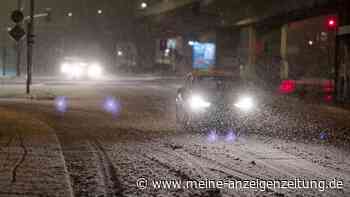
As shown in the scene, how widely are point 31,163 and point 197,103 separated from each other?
727 centimetres

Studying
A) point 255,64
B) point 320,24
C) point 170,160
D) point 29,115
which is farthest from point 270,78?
point 170,160

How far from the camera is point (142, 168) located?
9852 mm

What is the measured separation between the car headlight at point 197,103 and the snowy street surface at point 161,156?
2.74 ft

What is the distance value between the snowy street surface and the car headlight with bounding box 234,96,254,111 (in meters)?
0.35

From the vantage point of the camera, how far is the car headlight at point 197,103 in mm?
16420

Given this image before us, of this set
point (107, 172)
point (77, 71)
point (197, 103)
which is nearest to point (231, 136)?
point (197, 103)

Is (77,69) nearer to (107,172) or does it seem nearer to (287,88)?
(287,88)

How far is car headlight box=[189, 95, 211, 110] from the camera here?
16.4 m

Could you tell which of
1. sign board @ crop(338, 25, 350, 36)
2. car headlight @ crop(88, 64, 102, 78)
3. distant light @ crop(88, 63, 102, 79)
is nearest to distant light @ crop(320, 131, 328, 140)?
sign board @ crop(338, 25, 350, 36)

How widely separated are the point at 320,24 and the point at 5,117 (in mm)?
56938

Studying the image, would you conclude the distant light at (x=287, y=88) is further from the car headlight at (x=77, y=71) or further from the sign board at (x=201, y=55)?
the car headlight at (x=77, y=71)

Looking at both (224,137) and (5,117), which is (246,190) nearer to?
(224,137)

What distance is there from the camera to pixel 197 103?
16.6 meters

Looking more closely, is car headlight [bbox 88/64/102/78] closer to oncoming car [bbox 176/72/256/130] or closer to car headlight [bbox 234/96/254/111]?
oncoming car [bbox 176/72/256/130]
